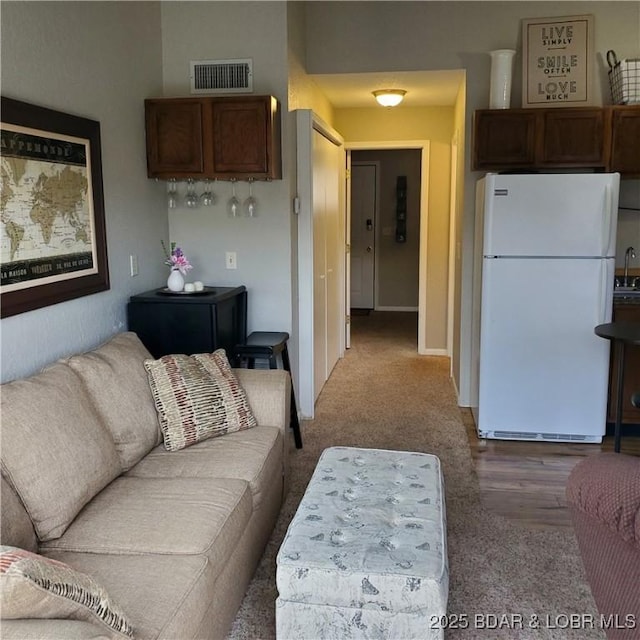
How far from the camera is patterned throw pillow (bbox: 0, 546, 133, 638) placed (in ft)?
3.85

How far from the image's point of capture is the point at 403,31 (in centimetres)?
421

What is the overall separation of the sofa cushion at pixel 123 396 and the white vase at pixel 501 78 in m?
2.79

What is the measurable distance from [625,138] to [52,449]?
11.9 feet

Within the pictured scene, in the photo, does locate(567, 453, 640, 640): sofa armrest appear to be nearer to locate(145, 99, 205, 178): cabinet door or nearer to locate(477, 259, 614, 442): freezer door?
locate(477, 259, 614, 442): freezer door

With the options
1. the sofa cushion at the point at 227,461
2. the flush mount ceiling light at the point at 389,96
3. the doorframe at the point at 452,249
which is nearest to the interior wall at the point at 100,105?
the sofa cushion at the point at 227,461

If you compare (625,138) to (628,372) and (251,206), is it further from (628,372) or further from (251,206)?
(251,206)

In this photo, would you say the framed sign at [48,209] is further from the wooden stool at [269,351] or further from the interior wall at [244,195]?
Result: the interior wall at [244,195]

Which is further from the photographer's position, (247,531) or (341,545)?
(247,531)

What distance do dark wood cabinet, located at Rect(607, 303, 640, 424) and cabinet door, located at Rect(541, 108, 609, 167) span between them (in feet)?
3.02

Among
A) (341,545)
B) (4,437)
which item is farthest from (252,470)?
(4,437)

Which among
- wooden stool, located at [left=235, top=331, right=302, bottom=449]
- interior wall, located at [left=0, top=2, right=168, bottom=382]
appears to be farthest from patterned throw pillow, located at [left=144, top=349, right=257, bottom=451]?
wooden stool, located at [left=235, top=331, right=302, bottom=449]

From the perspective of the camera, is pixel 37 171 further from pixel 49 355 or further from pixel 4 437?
pixel 4 437

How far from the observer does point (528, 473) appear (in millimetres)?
3402

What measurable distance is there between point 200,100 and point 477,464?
2544mm
